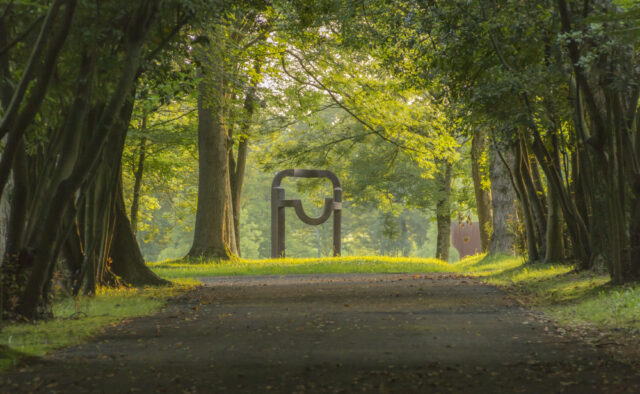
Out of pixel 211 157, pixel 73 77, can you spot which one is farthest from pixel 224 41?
pixel 73 77

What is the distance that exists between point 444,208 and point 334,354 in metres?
28.3

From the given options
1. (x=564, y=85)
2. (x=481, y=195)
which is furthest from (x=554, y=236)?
(x=481, y=195)

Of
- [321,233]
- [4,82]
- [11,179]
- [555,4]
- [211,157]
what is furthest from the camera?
[321,233]

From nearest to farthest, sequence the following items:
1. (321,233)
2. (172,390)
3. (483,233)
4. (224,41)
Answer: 1. (172,390)
2. (224,41)
3. (483,233)
4. (321,233)

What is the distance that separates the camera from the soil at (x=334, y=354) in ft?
19.4

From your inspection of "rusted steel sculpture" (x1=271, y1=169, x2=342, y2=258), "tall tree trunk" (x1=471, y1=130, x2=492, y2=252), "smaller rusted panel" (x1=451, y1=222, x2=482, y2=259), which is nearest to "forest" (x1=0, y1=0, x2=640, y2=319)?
"tall tree trunk" (x1=471, y1=130, x2=492, y2=252)

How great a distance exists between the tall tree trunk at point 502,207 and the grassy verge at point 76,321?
11.8 metres

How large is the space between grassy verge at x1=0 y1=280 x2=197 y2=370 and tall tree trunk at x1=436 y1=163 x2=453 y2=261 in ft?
72.9

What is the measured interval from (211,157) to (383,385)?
61.2 ft

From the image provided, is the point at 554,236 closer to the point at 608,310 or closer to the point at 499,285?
the point at 499,285

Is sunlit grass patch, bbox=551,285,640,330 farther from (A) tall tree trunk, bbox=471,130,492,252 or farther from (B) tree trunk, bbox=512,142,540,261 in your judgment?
(A) tall tree trunk, bbox=471,130,492,252

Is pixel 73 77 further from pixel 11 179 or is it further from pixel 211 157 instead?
pixel 211 157

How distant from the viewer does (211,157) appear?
78.2 feet

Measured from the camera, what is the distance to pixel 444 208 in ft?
115
